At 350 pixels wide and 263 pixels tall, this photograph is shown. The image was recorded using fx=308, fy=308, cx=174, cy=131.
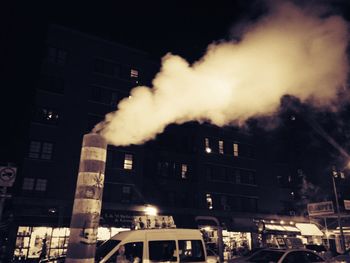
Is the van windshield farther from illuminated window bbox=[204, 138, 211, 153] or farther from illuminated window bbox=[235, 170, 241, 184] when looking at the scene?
illuminated window bbox=[235, 170, 241, 184]

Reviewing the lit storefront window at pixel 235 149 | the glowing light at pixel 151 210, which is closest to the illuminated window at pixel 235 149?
the lit storefront window at pixel 235 149

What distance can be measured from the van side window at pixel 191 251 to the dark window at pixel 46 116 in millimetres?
19845

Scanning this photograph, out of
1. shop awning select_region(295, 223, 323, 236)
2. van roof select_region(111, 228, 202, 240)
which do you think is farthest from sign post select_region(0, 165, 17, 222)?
shop awning select_region(295, 223, 323, 236)

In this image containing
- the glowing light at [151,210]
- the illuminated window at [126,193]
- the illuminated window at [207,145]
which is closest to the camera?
the illuminated window at [126,193]

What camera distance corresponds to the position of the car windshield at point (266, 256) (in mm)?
10261

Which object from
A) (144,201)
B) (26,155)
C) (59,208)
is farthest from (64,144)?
(144,201)

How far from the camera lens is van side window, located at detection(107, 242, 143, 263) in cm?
784

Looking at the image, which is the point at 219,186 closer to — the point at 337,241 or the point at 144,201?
the point at 144,201

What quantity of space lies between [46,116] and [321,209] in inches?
921

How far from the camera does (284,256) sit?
1008 centimetres

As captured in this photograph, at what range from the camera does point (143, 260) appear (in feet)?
26.0

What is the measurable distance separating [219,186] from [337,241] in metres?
14.9

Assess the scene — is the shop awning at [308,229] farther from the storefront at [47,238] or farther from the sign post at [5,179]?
the sign post at [5,179]

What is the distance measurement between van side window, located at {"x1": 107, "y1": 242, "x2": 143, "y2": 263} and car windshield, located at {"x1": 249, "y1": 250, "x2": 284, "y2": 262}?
4620mm
